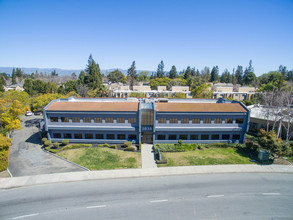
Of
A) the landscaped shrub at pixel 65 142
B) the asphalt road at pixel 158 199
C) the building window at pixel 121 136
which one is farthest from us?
the building window at pixel 121 136

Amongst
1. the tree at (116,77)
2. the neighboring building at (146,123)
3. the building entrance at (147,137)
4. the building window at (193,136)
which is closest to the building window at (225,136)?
the neighboring building at (146,123)

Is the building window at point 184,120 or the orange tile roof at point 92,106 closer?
the building window at point 184,120

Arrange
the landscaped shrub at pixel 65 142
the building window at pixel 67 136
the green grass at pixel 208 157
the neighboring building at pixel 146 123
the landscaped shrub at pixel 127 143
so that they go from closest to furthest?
the green grass at pixel 208 157 < the landscaped shrub at pixel 127 143 < the landscaped shrub at pixel 65 142 < the neighboring building at pixel 146 123 < the building window at pixel 67 136

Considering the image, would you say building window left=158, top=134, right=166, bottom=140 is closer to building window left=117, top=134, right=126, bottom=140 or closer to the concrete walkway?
the concrete walkway

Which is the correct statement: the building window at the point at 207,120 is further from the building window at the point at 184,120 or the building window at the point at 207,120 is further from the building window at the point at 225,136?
the building window at the point at 225,136

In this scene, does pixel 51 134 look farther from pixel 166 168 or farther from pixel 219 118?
pixel 219 118

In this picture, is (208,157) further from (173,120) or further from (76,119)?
(76,119)
